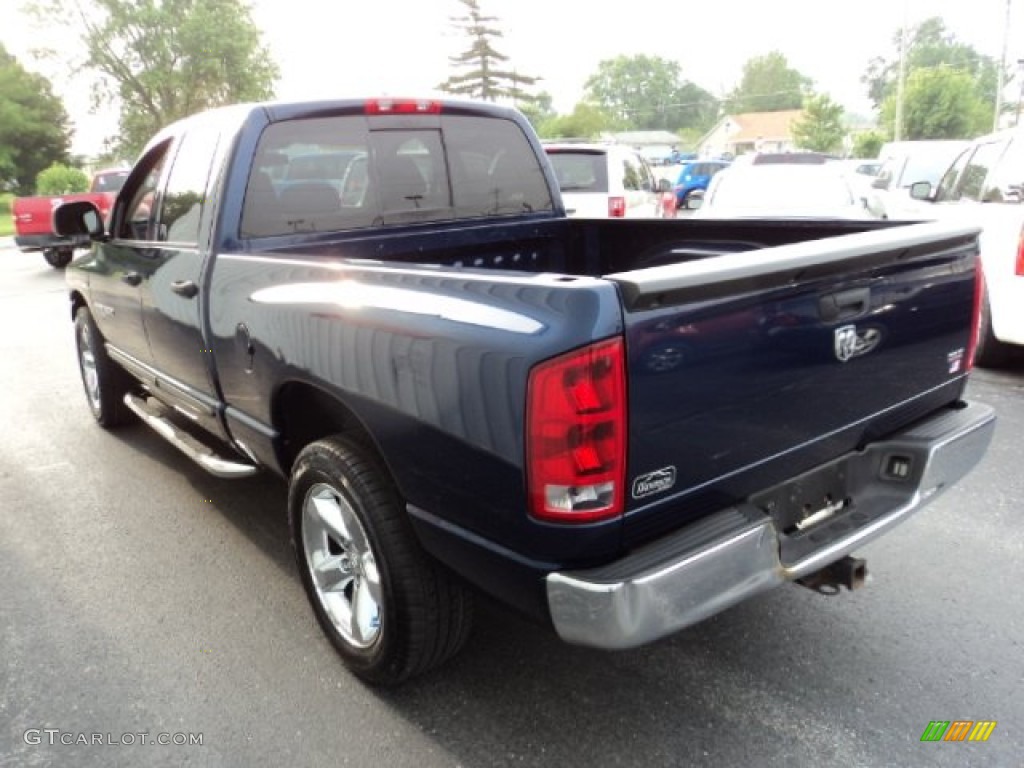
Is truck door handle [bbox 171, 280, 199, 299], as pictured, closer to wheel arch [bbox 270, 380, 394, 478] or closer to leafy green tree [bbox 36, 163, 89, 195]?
wheel arch [bbox 270, 380, 394, 478]

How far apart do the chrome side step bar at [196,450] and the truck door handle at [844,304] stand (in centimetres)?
236

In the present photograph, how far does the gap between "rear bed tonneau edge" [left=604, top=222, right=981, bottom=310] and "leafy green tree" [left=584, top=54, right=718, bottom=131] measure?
431 feet

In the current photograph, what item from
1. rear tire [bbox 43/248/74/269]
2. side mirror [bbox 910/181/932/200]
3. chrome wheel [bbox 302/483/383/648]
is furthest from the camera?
rear tire [bbox 43/248/74/269]

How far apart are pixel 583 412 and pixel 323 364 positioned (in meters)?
1.03

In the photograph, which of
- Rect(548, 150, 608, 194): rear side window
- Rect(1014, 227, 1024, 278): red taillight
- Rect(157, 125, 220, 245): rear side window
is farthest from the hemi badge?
Rect(548, 150, 608, 194): rear side window

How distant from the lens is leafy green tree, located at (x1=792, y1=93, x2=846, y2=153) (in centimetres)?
6175

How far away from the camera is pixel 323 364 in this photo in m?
2.54

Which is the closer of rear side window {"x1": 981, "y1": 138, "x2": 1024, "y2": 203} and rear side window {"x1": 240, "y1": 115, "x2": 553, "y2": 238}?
rear side window {"x1": 240, "y1": 115, "x2": 553, "y2": 238}

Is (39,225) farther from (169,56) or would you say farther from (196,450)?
(169,56)

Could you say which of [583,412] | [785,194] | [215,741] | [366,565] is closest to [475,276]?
[583,412]

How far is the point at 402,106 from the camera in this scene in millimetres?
3633

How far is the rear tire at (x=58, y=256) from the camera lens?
1667 cm

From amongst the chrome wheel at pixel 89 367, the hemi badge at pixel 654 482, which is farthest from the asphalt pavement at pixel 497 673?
the chrome wheel at pixel 89 367

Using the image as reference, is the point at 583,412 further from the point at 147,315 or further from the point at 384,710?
the point at 147,315
